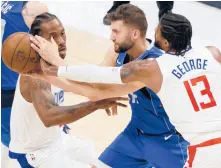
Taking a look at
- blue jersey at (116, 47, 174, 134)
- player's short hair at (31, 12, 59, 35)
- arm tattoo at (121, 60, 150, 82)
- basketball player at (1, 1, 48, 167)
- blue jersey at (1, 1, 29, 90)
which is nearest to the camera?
arm tattoo at (121, 60, 150, 82)

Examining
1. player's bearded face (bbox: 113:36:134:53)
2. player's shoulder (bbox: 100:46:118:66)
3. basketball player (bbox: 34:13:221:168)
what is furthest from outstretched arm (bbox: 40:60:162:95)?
player's shoulder (bbox: 100:46:118:66)

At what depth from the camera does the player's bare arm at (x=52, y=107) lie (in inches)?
147

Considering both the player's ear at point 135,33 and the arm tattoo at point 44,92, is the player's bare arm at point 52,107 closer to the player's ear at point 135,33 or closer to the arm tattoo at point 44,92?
the arm tattoo at point 44,92

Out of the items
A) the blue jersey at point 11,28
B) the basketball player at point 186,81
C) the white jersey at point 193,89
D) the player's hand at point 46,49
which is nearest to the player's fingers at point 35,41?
the player's hand at point 46,49

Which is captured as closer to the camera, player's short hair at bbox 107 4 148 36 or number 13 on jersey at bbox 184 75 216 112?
number 13 on jersey at bbox 184 75 216 112

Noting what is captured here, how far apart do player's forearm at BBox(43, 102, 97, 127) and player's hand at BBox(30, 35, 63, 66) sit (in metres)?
0.33

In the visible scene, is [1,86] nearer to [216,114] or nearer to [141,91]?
[141,91]

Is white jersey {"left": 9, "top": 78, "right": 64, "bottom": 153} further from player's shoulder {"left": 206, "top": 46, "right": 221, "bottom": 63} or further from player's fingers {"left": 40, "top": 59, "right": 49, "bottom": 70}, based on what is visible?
player's shoulder {"left": 206, "top": 46, "right": 221, "bottom": 63}

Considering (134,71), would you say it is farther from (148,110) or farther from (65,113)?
(148,110)

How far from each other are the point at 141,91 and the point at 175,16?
694 millimetres

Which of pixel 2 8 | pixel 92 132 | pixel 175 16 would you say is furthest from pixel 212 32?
pixel 175 16

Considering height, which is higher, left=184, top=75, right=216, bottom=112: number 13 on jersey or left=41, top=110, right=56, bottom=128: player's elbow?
left=184, top=75, right=216, bottom=112: number 13 on jersey

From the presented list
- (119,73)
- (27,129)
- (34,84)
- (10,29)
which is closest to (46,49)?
(34,84)

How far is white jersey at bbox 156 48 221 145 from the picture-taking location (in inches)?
138
